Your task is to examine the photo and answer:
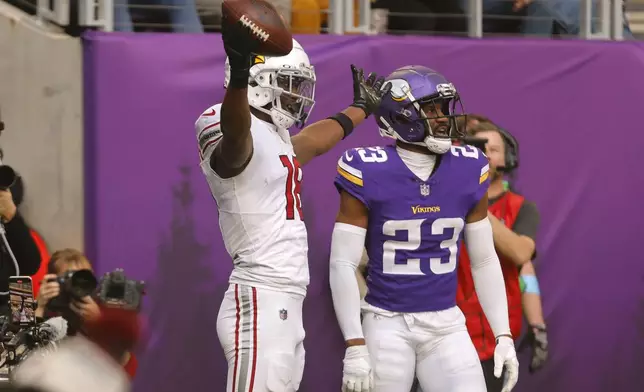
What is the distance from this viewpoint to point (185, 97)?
5.37m

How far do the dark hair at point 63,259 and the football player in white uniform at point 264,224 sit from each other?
110cm

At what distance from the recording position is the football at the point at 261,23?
3.50 m

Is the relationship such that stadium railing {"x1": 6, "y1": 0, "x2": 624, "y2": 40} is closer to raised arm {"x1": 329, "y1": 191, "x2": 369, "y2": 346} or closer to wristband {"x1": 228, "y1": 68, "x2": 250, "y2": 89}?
raised arm {"x1": 329, "y1": 191, "x2": 369, "y2": 346}

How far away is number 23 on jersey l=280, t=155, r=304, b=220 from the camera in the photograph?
401 centimetres

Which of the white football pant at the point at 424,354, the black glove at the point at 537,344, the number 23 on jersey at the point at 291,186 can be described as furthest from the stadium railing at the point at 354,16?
the white football pant at the point at 424,354

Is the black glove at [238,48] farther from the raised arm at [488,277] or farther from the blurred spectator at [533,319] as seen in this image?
the blurred spectator at [533,319]

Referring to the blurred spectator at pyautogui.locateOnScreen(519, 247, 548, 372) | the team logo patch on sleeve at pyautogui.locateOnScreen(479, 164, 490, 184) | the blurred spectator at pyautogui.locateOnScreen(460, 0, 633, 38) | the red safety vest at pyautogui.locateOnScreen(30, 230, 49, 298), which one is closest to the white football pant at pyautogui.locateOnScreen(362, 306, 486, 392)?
the team logo patch on sleeve at pyautogui.locateOnScreen(479, 164, 490, 184)

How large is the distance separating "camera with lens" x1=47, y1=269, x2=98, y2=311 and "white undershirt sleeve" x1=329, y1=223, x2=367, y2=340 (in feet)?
4.97

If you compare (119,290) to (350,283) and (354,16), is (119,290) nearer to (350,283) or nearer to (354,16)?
Result: (350,283)

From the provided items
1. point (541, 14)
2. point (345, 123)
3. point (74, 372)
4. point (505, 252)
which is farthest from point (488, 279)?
point (74, 372)

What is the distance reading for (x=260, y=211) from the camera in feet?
12.9

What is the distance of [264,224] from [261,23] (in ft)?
2.36

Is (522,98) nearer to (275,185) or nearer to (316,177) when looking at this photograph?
(316,177)

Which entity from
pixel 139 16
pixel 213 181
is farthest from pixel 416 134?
pixel 139 16
